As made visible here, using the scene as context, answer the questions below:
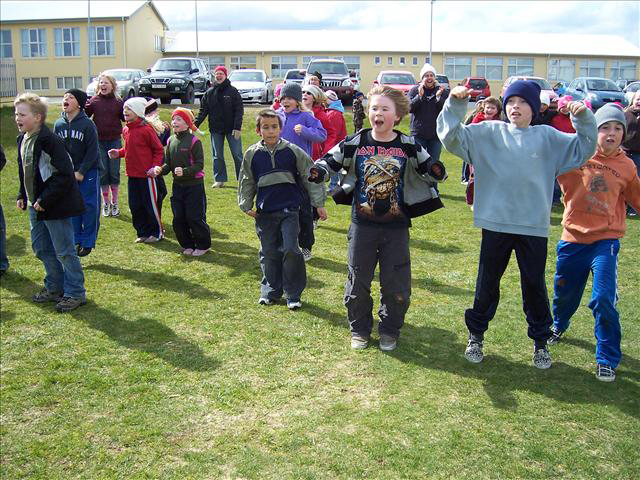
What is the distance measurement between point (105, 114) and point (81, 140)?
2.39m

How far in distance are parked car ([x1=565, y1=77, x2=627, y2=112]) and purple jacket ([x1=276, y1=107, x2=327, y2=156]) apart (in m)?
24.1

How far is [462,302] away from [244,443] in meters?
3.22

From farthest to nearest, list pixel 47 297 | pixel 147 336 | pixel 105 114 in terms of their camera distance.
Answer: pixel 105 114 < pixel 47 297 < pixel 147 336

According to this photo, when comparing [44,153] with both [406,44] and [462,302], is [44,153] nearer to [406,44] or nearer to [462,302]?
[462,302]

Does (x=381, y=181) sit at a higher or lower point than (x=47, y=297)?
higher

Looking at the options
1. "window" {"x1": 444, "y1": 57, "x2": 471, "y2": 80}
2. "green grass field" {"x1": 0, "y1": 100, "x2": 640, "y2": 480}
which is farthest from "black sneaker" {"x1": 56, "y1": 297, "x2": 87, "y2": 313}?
"window" {"x1": 444, "y1": 57, "x2": 471, "y2": 80}

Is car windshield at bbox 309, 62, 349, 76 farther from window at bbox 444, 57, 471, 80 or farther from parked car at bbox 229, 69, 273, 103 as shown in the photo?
window at bbox 444, 57, 471, 80

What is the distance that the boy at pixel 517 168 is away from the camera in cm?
450

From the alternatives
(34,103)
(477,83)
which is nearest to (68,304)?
(34,103)

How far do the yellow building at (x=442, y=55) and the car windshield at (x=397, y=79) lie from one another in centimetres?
2053

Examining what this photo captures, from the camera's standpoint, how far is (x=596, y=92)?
30.3 m

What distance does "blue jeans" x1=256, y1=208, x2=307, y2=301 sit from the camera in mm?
6188

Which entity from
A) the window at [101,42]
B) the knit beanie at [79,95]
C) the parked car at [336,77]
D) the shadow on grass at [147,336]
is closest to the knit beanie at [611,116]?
the shadow on grass at [147,336]

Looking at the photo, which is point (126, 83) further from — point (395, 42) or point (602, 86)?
point (395, 42)
